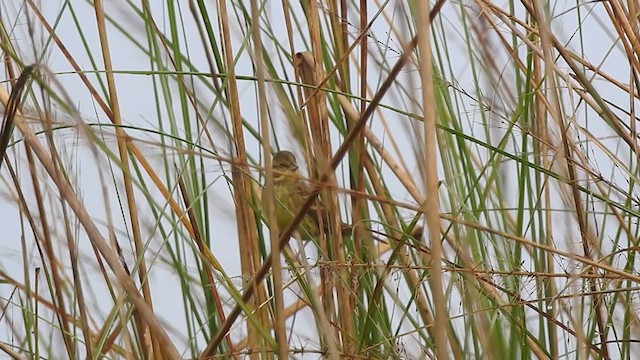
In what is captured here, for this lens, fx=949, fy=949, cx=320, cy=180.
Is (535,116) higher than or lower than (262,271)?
higher

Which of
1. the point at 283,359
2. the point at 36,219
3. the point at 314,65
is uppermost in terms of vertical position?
the point at 314,65

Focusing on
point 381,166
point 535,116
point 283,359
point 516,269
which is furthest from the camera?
point 381,166

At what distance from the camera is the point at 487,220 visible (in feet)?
2.74

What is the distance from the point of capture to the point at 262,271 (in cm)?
63

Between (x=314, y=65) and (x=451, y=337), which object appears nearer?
(x=451, y=337)

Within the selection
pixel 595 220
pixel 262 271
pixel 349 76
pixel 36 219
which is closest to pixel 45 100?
pixel 262 271

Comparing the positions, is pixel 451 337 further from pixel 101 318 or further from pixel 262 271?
pixel 101 318

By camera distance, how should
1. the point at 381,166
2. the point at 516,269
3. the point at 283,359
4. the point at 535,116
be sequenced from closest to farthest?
the point at 283,359 < the point at 516,269 < the point at 535,116 < the point at 381,166

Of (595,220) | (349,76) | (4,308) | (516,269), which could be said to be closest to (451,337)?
(516,269)

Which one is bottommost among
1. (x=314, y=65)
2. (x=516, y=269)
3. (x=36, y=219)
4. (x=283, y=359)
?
(x=283, y=359)

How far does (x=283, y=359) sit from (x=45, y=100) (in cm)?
24

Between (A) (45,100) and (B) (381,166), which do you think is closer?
(A) (45,100)

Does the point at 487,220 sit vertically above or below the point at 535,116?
below

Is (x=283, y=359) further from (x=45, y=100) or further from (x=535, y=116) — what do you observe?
(x=535, y=116)
